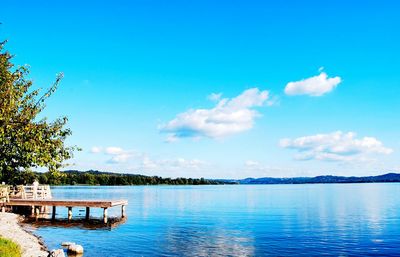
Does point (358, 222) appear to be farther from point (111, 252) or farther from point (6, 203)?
point (6, 203)

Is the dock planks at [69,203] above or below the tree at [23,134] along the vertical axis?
below

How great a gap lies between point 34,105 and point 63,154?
332cm

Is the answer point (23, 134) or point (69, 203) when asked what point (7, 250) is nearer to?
point (23, 134)

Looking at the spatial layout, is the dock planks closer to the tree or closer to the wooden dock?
the wooden dock

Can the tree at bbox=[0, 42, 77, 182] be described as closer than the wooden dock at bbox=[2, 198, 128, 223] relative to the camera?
Yes

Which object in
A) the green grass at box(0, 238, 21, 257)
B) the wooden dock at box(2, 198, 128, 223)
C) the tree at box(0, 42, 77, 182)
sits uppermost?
the tree at box(0, 42, 77, 182)

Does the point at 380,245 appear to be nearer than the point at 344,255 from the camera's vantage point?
No

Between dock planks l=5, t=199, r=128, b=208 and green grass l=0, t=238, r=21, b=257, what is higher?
dock planks l=5, t=199, r=128, b=208

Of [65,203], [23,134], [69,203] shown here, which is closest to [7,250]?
[23,134]

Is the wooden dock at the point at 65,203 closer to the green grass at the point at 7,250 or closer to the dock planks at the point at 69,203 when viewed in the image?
the dock planks at the point at 69,203

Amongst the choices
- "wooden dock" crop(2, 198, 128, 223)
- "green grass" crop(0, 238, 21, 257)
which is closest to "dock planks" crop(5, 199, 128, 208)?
"wooden dock" crop(2, 198, 128, 223)

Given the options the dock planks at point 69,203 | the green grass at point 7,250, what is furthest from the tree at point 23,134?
the dock planks at point 69,203

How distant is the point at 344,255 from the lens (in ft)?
115

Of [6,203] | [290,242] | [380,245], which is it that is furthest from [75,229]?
[380,245]
